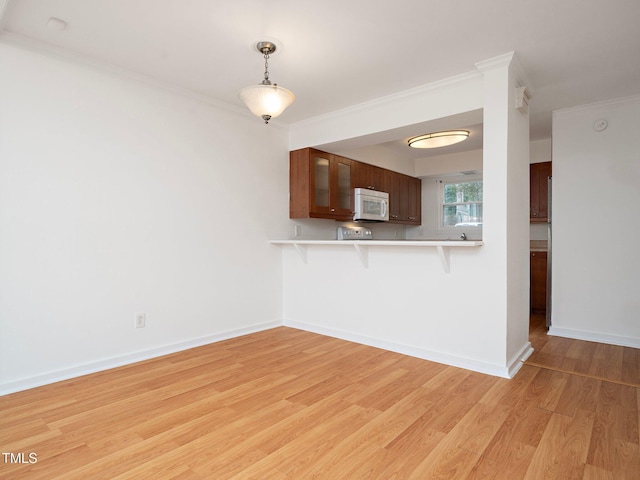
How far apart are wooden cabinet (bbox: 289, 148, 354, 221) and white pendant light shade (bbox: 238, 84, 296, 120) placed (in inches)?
71.1

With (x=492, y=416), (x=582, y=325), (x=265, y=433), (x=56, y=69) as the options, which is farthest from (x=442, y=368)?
(x=56, y=69)

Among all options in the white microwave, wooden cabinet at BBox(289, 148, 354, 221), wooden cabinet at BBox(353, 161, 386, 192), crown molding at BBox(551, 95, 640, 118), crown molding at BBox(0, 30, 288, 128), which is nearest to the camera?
crown molding at BBox(0, 30, 288, 128)

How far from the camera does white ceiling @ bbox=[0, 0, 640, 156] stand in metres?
2.21

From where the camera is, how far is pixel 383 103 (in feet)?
11.9

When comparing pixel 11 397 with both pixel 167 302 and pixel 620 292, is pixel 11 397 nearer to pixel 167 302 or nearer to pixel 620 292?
pixel 167 302

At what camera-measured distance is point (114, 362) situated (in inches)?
118

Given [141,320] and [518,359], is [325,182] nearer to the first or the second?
[141,320]

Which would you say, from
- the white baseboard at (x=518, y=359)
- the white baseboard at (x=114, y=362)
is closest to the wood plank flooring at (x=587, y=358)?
the white baseboard at (x=518, y=359)

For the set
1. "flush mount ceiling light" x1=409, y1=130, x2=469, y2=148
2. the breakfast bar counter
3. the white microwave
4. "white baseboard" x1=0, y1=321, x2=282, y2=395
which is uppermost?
"flush mount ceiling light" x1=409, y1=130, x2=469, y2=148

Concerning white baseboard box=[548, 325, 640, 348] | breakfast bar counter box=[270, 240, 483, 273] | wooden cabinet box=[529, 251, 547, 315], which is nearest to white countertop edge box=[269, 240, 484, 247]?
breakfast bar counter box=[270, 240, 483, 273]

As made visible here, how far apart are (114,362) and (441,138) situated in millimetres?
4103

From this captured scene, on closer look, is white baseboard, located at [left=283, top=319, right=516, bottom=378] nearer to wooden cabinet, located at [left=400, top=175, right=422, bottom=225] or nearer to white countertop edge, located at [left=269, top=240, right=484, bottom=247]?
white countertop edge, located at [left=269, top=240, right=484, bottom=247]

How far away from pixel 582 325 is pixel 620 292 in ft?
1.57

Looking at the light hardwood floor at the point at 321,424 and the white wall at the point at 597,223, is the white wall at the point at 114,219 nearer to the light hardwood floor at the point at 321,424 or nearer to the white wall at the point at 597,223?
the light hardwood floor at the point at 321,424
